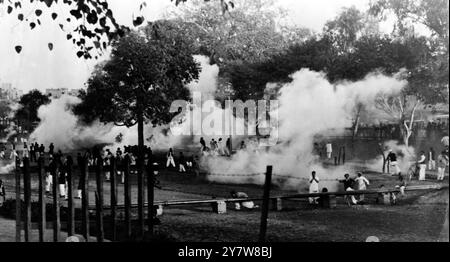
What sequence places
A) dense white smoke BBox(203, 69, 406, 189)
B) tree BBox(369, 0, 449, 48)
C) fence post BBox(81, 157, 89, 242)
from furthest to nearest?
dense white smoke BBox(203, 69, 406, 189) → tree BBox(369, 0, 449, 48) → fence post BBox(81, 157, 89, 242)

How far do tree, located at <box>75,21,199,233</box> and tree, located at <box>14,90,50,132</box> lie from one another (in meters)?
1.06

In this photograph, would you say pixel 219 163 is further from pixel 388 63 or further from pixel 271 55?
pixel 388 63

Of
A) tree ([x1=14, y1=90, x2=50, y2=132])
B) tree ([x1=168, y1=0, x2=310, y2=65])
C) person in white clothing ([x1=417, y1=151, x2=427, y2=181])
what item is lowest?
person in white clothing ([x1=417, y1=151, x2=427, y2=181])

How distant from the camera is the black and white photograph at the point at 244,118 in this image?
9.16 m

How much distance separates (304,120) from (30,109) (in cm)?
555

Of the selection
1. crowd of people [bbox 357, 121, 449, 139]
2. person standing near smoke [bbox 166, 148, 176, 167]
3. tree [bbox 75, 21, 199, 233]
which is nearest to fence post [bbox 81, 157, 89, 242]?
tree [bbox 75, 21, 199, 233]

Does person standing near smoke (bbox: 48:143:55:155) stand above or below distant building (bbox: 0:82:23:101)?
below

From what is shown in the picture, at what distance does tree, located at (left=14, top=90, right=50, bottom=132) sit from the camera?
959 centimetres

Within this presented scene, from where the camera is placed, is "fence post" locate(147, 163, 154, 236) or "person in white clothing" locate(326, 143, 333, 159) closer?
"fence post" locate(147, 163, 154, 236)

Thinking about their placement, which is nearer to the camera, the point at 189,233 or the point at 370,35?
the point at 189,233

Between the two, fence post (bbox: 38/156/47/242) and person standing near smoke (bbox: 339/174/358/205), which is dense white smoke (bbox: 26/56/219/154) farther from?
person standing near smoke (bbox: 339/174/358/205)

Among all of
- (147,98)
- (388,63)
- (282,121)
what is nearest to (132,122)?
(147,98)

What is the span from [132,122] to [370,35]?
16.1 ft

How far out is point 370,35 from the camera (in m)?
10.4
